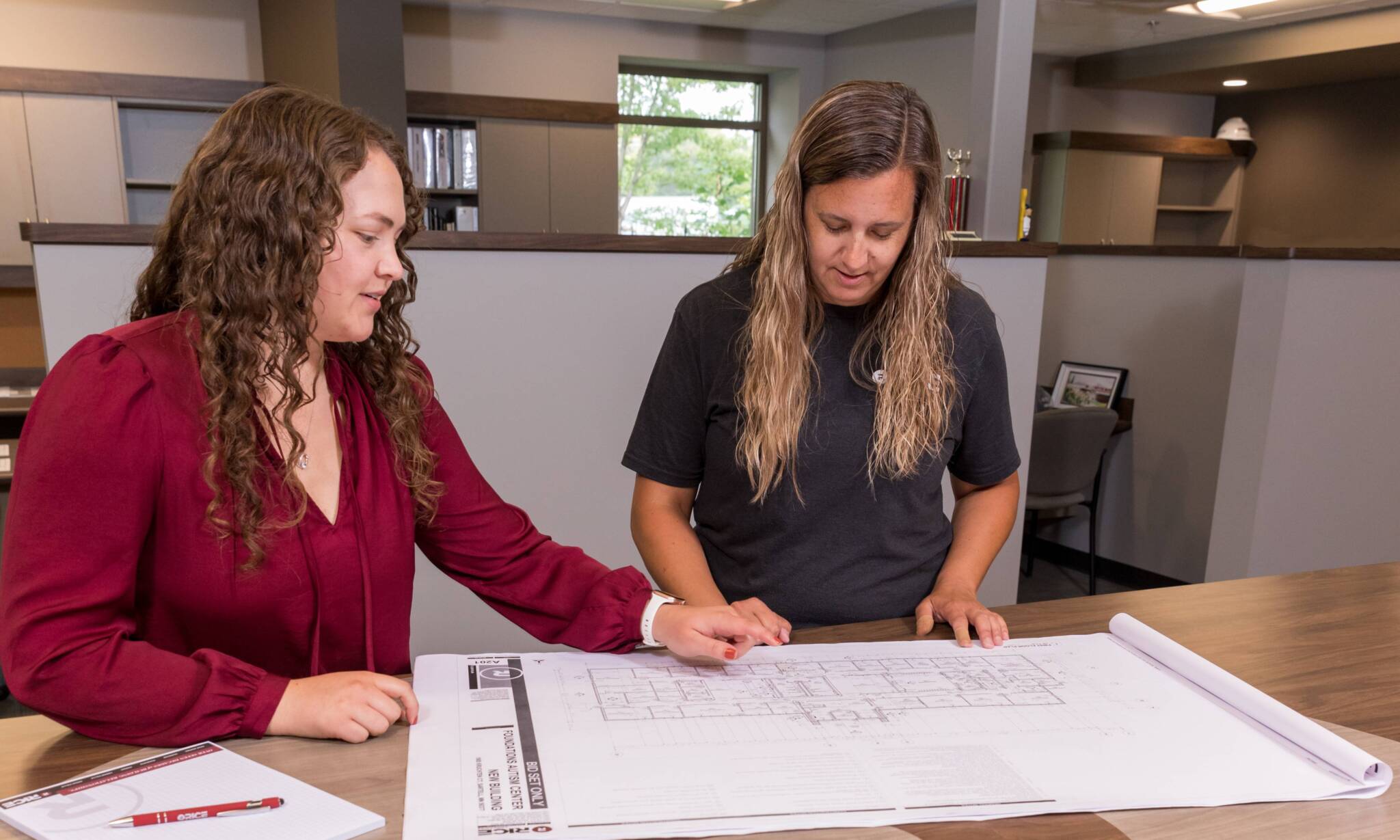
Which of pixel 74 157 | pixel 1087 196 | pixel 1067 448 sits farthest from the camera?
pixel 1087 196

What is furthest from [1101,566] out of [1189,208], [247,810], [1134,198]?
[1189,208]

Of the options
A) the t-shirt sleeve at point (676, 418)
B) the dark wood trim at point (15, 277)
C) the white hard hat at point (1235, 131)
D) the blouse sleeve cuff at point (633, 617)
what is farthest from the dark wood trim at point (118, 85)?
the white hard hat at point (1235, 131)

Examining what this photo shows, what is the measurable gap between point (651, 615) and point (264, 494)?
17.5 inches

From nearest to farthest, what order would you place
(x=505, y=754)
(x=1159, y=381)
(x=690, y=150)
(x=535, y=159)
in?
(x=505, y=754)
(x=1159, y=381)
(x=535, y=159)
(x=690, y=150)

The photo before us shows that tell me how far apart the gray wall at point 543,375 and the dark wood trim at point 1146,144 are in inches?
239

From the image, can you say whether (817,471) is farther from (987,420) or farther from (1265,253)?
(1265,253)

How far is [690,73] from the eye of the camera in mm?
8094

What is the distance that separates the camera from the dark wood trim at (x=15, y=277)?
526cm

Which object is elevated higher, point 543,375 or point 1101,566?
point 543,375

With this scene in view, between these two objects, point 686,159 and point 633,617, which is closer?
point 633,617

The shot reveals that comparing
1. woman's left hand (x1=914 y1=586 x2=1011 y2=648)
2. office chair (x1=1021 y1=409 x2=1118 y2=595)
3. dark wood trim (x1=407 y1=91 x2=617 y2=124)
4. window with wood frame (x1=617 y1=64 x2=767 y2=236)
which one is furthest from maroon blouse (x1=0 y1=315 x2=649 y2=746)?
window with wood frame (x1=617 y1=64 x2=767 y2=236)

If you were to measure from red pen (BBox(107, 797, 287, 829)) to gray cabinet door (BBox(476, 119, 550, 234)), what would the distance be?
6109mm

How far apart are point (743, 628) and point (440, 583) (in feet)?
5.02

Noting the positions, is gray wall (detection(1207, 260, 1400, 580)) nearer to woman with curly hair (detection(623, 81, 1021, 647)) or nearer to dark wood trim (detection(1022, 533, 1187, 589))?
dark wood trim (detection(1022, 533, 1187, 589))
